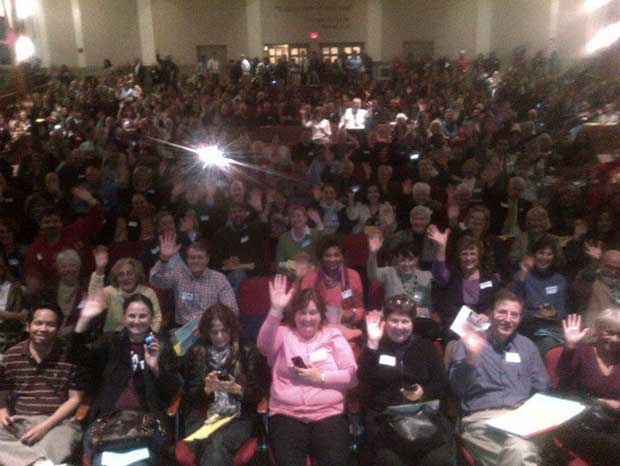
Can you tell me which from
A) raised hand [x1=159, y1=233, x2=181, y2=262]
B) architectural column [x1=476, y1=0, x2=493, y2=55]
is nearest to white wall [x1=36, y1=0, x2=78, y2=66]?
architectural column [x1=476, y1=0, x2=493, y2=55]

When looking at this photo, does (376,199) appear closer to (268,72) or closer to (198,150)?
(198,150)

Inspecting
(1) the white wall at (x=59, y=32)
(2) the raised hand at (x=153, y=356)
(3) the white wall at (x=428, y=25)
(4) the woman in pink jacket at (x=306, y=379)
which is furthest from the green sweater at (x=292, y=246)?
(3) the white wall at (x=428, y=25)

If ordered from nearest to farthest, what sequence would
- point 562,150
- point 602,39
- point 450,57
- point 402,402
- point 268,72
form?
1. point 402,402
2. point 562,150
3. point 602,39
4. point 268,72
5. point 450,57

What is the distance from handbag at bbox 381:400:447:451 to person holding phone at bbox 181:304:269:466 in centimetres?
73

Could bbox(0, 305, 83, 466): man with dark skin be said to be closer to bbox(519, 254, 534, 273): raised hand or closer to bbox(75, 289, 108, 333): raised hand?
bbox(75, 289, 108, 333): raised hand

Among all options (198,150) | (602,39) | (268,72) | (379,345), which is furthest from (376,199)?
(602,39)

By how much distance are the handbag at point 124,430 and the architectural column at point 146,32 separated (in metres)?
17.8

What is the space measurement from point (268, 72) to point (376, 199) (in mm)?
10736

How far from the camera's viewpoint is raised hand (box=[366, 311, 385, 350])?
2.94m

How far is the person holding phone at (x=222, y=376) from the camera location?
2.91 meters

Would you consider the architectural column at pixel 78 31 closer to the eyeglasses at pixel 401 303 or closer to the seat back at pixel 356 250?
the seat back at pixel 356 250

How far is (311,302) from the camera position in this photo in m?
3.04

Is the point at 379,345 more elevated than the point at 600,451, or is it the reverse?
the point at 379,345

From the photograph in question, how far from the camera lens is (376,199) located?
575cm
